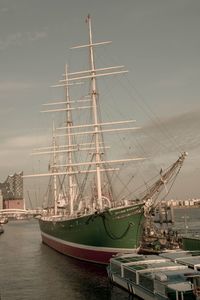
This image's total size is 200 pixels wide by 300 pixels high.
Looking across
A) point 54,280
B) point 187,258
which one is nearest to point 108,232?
point 54,280

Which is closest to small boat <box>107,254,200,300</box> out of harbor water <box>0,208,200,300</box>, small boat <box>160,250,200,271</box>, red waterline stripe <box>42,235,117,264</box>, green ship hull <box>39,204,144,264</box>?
small boat <box>160,250,200,271</box>

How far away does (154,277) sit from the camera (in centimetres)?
2747

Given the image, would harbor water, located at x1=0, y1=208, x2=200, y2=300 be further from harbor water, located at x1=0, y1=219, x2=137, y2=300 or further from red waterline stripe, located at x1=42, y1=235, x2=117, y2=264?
red waterline stripe, located at x1=42, y1=235, x2=117, y2=264

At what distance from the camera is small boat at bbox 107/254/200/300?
82.5 ft

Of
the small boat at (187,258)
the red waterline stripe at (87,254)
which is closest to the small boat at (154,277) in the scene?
the small boat at (187,258)

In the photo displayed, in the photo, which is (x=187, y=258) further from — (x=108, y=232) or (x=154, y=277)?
(x=108, y=232)

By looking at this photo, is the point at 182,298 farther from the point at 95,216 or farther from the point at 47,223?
the point at 47,223

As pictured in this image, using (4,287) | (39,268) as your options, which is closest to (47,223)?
(39,268)

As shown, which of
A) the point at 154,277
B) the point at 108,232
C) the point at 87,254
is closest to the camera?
the point at 154,277

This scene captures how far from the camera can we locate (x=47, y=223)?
224ft

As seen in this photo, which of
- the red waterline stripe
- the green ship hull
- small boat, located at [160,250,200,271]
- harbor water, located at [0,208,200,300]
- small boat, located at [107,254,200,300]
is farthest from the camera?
the red waterline stripe

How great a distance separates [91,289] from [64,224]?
1982cm

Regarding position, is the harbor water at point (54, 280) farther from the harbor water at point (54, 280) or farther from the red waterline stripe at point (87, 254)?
the red waterline stripe at point (87, 254)

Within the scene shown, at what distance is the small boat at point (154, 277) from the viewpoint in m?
25.2
